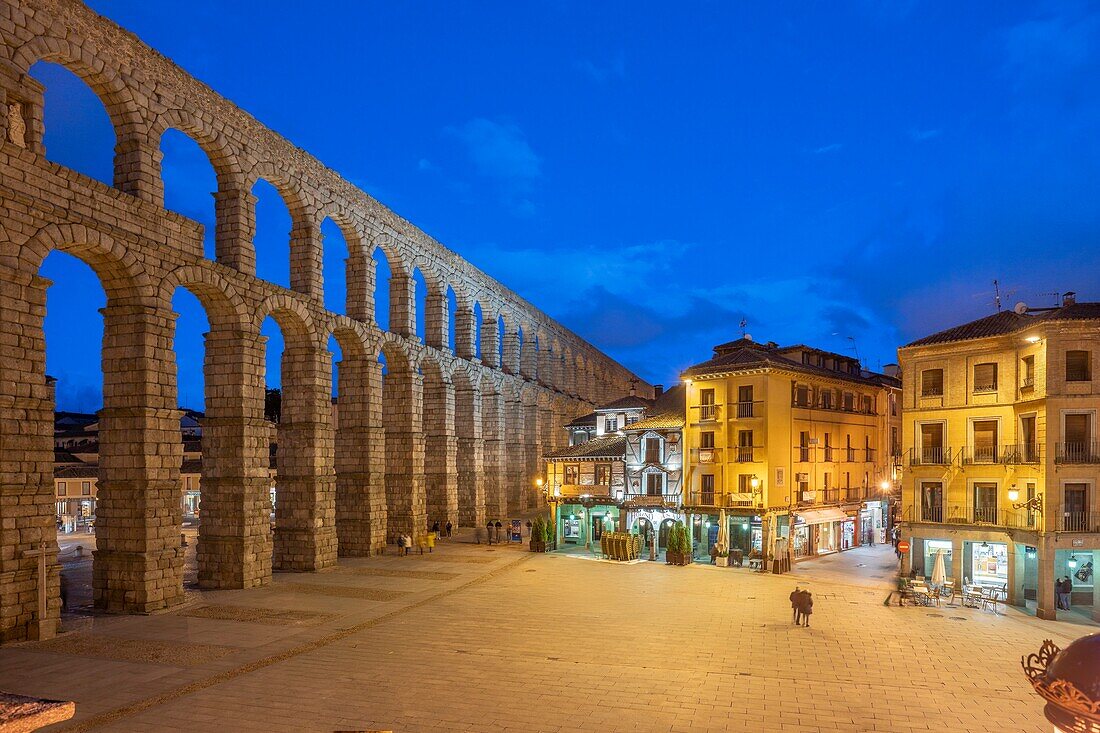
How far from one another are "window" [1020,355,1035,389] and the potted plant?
18.1 metres

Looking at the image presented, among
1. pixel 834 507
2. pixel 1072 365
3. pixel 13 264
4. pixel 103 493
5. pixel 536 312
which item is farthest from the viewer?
pixel 536 312

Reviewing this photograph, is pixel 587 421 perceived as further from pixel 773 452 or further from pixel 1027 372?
pixel 1027 372

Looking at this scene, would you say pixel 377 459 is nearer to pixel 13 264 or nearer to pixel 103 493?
pixel 103 493

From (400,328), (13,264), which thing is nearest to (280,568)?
(400,328)

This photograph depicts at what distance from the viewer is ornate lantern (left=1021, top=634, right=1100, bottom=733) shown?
4.93 m

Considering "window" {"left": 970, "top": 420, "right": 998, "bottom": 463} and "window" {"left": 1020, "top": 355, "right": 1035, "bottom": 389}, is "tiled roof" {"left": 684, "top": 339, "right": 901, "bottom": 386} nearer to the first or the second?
"window" {"left": 970, "top": 420, "right": 998, "bottom": 463}

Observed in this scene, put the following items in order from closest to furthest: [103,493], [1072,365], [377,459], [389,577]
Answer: [103,493] → [1072,365] → [389,577] → [377,459]

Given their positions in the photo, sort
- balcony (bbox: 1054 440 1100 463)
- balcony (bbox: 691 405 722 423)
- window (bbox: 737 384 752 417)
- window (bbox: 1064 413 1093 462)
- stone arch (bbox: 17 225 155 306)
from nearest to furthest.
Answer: stone arch (bbox: 17 225 155 306) → balcony (bbox: 1054 440 1100 463) → window (bbox: 1064 413 1093 462) → window (bbox: 737 384 752 417) → balcony (bbox: 691 405 722 423)

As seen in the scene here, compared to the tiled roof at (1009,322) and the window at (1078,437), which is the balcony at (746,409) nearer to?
the tiled roof at (1009,322)

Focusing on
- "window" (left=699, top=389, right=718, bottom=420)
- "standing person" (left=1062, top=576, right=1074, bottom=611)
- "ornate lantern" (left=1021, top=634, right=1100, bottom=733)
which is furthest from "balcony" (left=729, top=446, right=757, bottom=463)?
"ornate lantern" (left=1021, top=634, right=1100, bottom=733)

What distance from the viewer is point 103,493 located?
88.5 ft

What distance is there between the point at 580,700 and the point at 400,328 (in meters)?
35.1

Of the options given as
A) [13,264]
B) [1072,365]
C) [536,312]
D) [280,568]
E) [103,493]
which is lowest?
[280,568]

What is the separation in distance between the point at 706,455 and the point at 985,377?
15704mm
